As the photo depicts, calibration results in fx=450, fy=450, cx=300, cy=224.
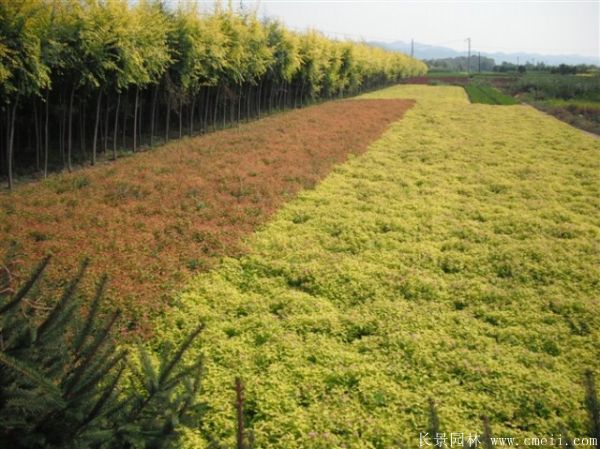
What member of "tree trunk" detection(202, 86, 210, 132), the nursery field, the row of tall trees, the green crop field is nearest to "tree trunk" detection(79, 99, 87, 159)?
the row of tall trees

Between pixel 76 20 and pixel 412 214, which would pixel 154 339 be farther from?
pixel 76 20

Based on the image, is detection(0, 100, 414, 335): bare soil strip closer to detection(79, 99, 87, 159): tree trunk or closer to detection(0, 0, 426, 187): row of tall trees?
detection(79, 99, 87, 159): tree trunk

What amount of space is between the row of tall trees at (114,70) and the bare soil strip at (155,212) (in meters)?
3.43

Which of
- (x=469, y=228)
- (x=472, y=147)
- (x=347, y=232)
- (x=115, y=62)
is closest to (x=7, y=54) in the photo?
(x=115, y=62)

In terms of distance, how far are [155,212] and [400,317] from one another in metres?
6.74

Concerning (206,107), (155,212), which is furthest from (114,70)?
(155,212)

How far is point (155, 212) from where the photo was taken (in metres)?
11.1

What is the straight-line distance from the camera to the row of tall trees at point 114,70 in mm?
13938

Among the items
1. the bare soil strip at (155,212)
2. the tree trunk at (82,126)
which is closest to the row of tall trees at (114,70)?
the tree trunk at (82,126)

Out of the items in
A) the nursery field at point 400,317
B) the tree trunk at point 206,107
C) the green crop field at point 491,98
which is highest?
the green crop field at point 491,98

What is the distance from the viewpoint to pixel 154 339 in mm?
6508

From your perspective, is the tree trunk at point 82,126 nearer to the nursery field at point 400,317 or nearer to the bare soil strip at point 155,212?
the bare soil strip at point 155,212

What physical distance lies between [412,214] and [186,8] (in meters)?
18.0

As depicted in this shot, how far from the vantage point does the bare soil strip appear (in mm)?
8047
